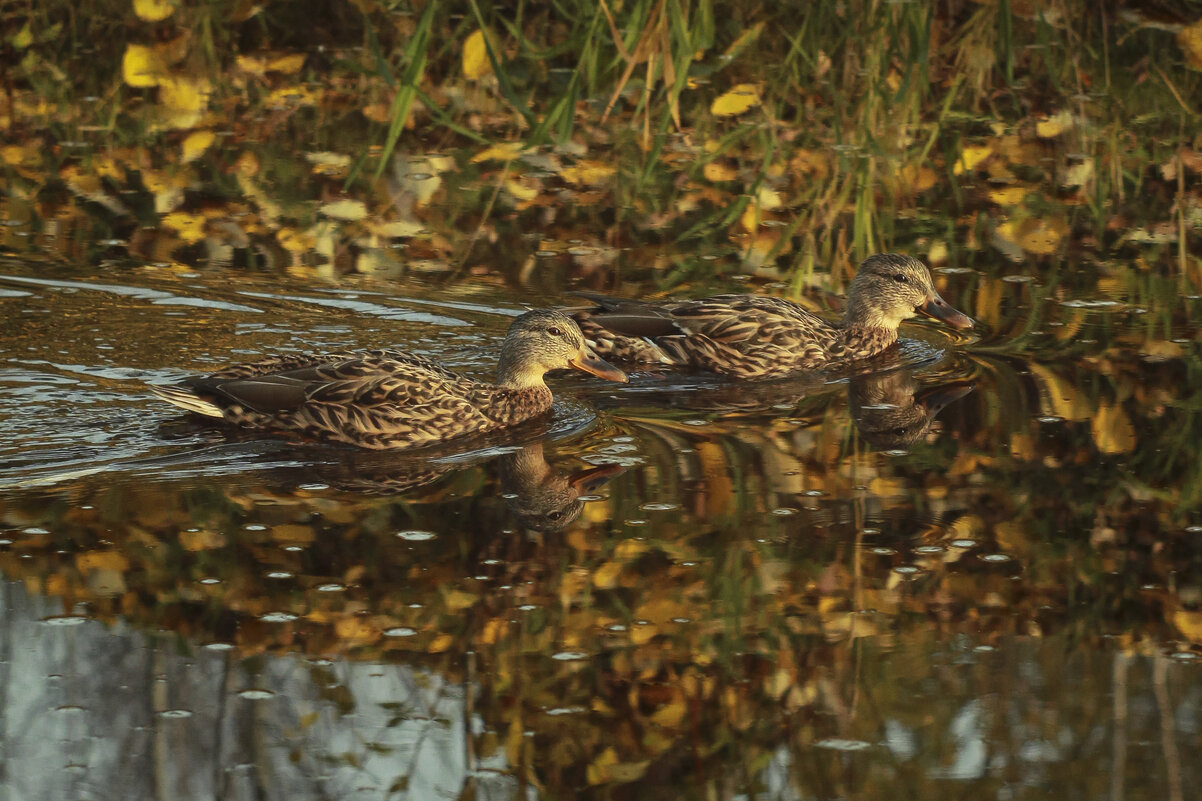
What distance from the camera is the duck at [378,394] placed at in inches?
303

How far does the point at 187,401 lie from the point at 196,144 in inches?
196

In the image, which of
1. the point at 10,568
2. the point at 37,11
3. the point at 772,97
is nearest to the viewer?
the point at 10,568

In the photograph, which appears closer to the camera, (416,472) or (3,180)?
(416,472)

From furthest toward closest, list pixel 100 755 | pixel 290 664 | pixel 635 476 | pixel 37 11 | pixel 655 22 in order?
pixel 37 11, pixel 635 476, pixel 655 22, pixel 290 664, pixel 100 755

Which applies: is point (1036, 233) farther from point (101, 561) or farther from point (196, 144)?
point (101, 561)

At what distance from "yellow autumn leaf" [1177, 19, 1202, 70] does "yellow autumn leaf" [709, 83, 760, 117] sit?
3237 millimetres

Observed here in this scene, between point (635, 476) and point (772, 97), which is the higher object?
point (772, 97)

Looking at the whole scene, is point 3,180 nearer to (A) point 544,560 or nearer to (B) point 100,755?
(A) point 544,560

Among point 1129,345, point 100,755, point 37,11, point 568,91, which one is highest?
point 37,11

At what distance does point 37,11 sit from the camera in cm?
1560

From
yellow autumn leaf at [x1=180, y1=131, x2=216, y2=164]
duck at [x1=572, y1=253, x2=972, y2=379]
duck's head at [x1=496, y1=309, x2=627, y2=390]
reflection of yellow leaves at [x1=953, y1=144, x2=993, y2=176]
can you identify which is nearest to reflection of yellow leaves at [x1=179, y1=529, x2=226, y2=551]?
duck's head at [x1=496, y1=309, x2=627, y2=390]

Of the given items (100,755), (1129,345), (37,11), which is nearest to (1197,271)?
(1129,345)

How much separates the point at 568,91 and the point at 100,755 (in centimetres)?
267

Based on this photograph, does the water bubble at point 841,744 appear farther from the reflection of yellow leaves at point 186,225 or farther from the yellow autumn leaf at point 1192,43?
the yellow autumn leaf at point 1192,43
